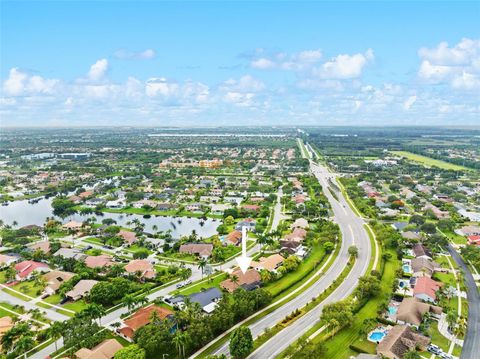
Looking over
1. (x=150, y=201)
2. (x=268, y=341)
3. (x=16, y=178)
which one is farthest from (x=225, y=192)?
(x=16, y=178)

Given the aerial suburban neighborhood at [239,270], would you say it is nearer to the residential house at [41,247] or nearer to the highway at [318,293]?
the highway at [318,293]

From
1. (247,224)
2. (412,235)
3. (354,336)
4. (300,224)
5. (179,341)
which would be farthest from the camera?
(247,224)

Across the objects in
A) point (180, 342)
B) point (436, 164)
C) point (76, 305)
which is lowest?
point (76, 305)

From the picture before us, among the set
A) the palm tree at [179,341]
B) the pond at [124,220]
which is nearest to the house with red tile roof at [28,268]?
the pond at [124,220]

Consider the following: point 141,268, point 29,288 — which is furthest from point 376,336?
point 29,288

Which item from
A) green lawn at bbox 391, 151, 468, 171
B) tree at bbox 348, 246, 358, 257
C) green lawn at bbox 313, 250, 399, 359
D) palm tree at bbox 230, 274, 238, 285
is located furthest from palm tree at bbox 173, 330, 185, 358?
green lawn at bbox 391, 151, 468, 171

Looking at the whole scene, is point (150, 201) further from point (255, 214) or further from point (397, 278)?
point (397, 278)

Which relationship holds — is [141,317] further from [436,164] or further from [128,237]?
[436,164]
